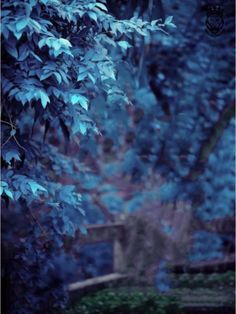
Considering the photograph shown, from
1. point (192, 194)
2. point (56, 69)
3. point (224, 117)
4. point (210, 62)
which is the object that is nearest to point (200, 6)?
point (210, 62)

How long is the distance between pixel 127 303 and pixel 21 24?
3.26 m

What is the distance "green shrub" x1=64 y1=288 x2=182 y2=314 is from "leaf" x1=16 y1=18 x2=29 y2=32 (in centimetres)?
277

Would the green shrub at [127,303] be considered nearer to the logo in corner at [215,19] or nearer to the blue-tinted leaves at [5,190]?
the blue-tinted leaves at [5,190]

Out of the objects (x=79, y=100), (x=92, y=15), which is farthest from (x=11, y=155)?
(x=92, y=15)

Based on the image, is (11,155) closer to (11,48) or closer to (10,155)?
(10,155)

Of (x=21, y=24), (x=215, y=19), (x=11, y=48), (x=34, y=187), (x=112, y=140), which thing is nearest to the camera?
(x=21, y=24)

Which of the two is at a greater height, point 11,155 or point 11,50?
point 11,50

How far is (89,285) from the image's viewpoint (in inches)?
220

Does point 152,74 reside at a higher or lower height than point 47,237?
higher

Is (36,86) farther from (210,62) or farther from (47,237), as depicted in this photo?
(210,62)

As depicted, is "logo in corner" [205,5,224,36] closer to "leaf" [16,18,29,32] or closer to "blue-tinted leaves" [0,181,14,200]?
"leaf" [16,18,29,32]

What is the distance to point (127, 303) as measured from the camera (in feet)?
16.5

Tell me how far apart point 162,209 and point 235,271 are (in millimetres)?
1154

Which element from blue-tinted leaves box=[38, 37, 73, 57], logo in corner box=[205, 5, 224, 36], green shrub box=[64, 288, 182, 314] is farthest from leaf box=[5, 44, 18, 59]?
green shrub box=[64, 288, 182, 314]
